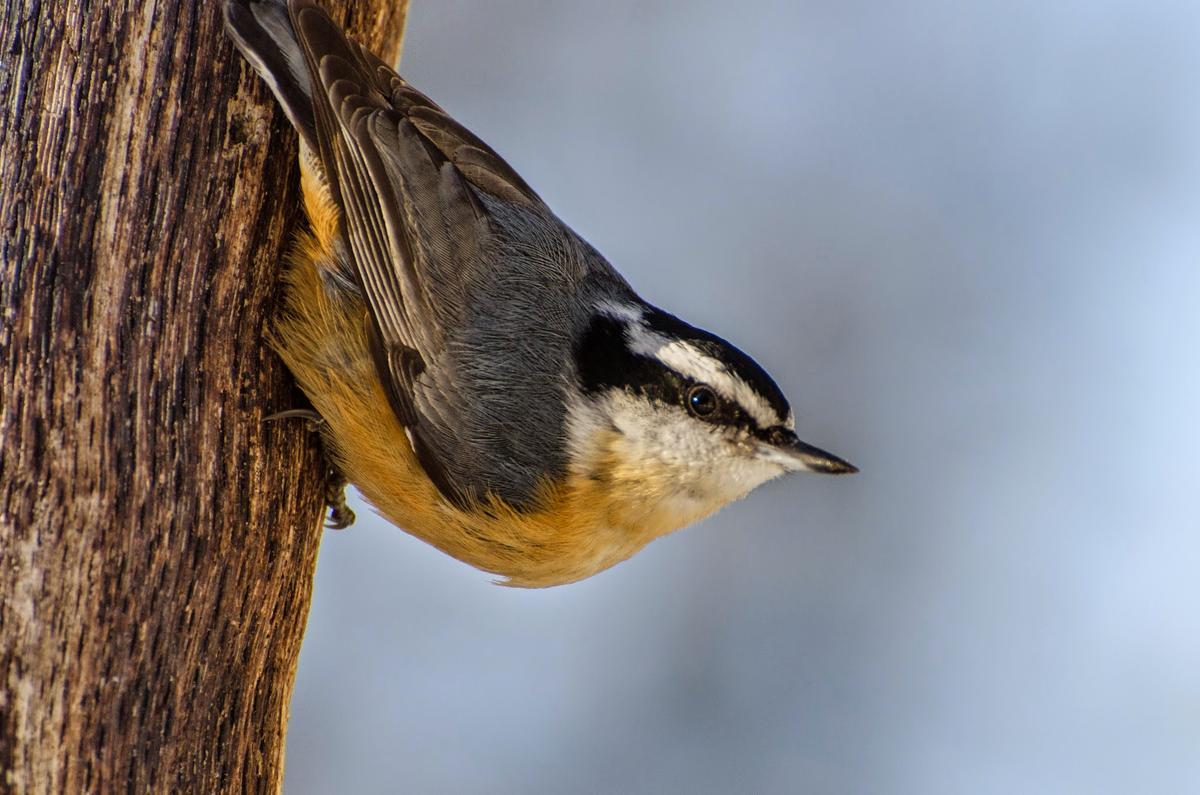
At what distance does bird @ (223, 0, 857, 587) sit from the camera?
7.79 ft

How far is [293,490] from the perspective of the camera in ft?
7.88

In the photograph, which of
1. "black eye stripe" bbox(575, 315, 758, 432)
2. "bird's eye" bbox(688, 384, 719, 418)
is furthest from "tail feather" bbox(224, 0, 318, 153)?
"bird's eye" bbox(688, 384, 719, 418)

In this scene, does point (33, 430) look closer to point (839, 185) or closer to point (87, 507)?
point (87, 507)

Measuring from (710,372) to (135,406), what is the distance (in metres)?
1.11

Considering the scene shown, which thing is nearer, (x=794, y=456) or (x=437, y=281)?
(x=437, y=281)

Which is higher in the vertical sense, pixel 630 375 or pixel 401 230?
pixel 401 230

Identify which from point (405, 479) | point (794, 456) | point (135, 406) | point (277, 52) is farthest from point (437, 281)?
point (794, 456)

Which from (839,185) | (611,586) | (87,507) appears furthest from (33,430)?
(839,185)

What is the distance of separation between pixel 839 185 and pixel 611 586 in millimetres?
1759

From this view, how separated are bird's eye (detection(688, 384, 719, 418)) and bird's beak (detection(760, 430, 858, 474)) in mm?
139

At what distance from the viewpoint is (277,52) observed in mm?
2268

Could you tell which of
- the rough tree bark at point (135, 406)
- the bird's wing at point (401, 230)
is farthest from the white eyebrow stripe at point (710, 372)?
the rough tree bark at point (135, 406)

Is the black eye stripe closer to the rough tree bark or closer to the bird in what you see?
the bird

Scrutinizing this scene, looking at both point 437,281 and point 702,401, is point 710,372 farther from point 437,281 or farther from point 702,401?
point 437,281
